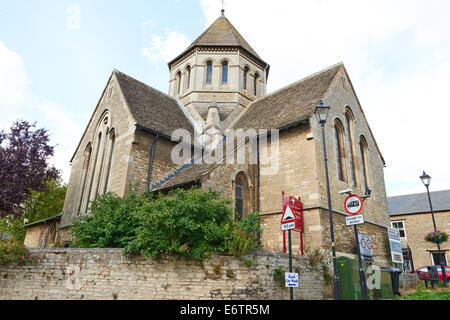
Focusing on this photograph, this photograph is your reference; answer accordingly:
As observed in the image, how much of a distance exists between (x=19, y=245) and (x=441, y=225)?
3099 cm

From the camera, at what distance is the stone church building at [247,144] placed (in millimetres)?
13508

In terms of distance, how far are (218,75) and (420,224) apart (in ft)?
74.4

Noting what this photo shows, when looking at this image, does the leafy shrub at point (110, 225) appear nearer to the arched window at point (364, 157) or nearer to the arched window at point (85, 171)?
the arched window at point (85, 171)

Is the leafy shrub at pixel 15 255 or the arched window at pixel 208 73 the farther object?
the arched window at pixel 208 73

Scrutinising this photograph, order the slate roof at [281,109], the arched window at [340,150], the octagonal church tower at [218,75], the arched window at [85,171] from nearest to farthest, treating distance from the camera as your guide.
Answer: the slate roof at [281,109], the arched window at [340,150], the arched window at [85,171], the octagonal church tower at [218,75]

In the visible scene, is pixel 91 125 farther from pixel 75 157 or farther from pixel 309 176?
pixel 309 176

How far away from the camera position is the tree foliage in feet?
51.0

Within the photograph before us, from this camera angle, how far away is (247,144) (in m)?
15.9

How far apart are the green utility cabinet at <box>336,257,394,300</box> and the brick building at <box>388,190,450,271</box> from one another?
1866 cm

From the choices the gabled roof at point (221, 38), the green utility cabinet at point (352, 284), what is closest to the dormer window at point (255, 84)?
the gabled roof at point (221, 38)

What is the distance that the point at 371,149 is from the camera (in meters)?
18.8

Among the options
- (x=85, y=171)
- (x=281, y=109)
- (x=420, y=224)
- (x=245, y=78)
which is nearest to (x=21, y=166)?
(x=85, y=171)

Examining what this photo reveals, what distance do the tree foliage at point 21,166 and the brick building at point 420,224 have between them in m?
28.9

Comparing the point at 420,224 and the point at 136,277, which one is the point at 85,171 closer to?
the point at 136,277
